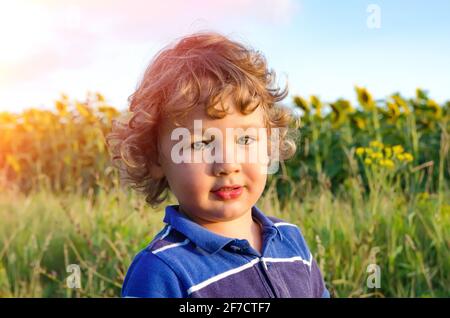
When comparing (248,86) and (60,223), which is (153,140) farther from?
(60,223)

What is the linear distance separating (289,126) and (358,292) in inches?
42.9

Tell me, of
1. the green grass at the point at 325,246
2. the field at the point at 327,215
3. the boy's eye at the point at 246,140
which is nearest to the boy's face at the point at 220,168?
the boy's eye at the point at 246,140

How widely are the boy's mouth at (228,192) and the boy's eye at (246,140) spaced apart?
124 millimetres


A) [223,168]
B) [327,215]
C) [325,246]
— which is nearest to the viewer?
[223,168]

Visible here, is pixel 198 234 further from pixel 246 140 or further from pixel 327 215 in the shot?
pixel 327 215

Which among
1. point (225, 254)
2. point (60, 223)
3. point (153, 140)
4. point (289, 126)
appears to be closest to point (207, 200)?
point (225, 254)

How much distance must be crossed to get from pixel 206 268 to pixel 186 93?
50 centimetres

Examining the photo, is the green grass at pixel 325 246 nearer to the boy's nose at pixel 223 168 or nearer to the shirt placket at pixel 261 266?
the shirt placket at pixel 261 266

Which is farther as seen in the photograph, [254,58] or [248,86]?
[254,58]

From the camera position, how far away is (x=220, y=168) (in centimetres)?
184

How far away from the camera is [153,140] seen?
210 cm

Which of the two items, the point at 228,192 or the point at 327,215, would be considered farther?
the point at 327,215

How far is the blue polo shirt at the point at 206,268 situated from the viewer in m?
1.81

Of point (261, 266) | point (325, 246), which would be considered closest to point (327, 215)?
point (325, 246)
